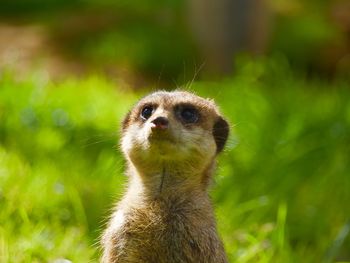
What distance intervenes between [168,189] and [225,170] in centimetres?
187

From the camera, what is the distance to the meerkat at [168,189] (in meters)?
3.07

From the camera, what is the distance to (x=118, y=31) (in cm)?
973

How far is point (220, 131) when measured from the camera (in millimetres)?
3406

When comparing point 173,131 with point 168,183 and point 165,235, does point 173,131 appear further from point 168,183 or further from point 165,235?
point 165,235

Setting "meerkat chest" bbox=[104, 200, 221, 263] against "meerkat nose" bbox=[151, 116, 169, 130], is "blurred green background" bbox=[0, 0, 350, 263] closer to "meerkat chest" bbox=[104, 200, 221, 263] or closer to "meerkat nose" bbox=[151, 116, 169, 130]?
"meerkat chest" bbox=[104, 200, 221, 263]

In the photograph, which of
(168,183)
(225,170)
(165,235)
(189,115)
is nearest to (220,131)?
(189,115)

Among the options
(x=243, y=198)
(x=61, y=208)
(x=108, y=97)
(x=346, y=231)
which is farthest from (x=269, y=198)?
(x=108, y=97)

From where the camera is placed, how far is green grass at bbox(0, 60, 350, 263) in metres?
3.97

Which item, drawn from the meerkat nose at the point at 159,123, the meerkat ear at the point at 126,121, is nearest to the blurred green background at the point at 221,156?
the meerkat ear at the point at 126,121

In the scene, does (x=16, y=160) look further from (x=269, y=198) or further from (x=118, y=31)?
(x=118, y=31)

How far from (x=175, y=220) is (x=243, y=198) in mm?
1644

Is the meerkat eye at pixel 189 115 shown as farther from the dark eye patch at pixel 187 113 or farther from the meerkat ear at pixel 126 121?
the meerkat ear at pixel 126 121

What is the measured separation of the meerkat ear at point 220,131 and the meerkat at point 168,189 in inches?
2.3

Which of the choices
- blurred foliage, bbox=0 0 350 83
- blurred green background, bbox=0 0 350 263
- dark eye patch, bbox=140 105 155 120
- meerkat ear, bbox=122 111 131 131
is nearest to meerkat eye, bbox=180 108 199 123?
dark eye patch, bbox=140 105 155 120
